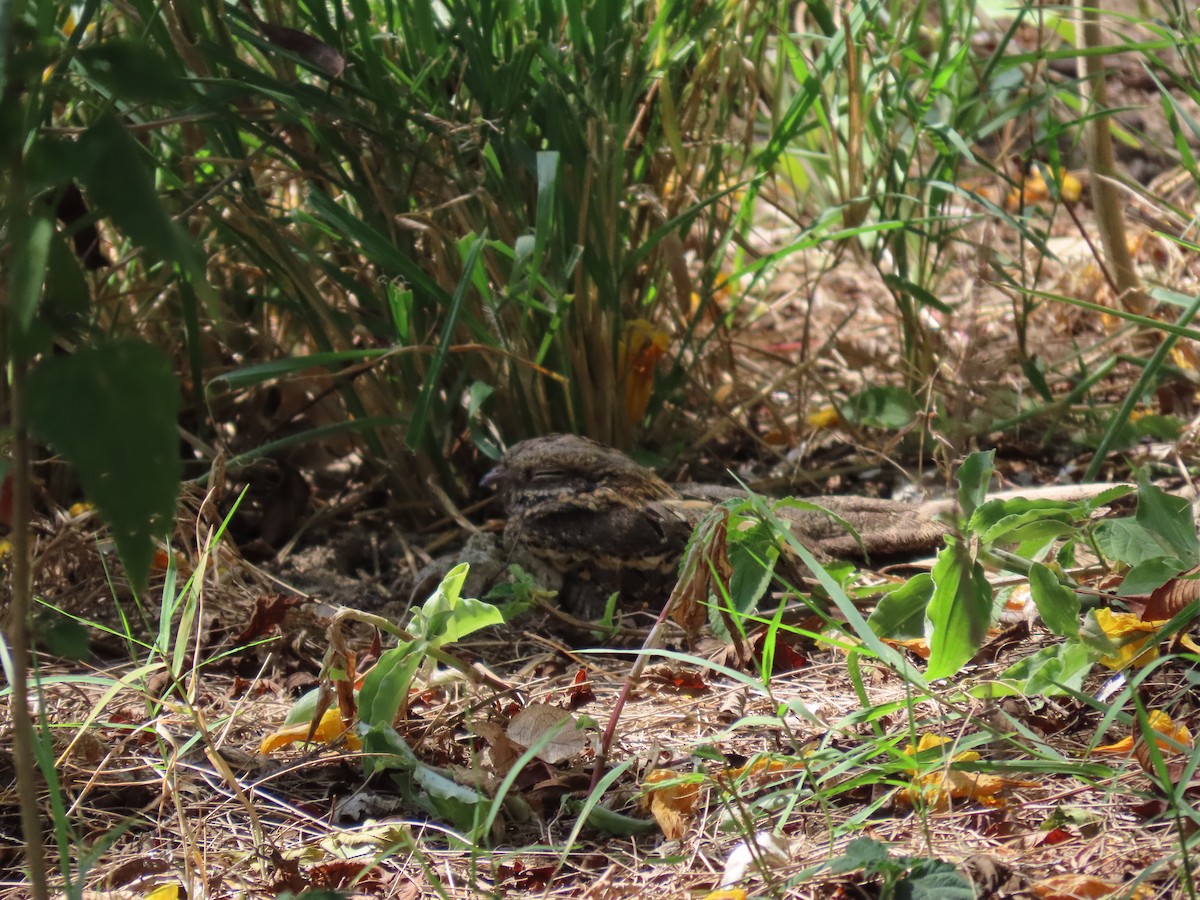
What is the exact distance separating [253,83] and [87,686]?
134 cm

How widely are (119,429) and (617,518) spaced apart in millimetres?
1722

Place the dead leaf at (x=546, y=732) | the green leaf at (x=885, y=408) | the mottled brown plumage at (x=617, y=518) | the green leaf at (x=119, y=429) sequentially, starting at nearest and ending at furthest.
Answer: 1. the green leaf at (x=119, y=429)
2. the dead leaf at (x=546, y=732)
3. the mottled brown plumage at (x=617, y=518)
4. the green leaf at (x=885, y=408)

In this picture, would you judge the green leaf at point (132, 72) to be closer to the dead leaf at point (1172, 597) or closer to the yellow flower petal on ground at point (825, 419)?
the dead leaf at point (1172, 597)

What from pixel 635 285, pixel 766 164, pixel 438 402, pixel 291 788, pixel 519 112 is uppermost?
pixel 519 112

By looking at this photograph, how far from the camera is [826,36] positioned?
9.87 feet

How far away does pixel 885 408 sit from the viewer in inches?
126

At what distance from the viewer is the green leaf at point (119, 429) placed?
1.03 meters

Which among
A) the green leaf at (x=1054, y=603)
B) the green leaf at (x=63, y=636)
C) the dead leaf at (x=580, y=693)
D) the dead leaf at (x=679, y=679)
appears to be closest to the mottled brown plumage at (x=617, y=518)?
the dead leaf at (x=679, y=679)

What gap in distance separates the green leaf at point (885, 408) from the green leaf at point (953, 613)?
4.68 feet

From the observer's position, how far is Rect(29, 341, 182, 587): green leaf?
103cm

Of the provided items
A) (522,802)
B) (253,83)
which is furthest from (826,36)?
(522,802)

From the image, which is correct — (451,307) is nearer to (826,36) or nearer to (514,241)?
(514,241)

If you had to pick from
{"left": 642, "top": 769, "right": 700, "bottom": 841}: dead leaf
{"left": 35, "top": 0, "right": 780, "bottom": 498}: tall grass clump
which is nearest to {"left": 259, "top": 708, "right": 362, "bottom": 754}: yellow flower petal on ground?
{"left": 642, "top": 769, "right": 700, "bottom": 841}: dead leaf

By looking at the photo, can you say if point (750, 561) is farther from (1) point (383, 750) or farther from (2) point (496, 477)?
(2) point (496, 477)
